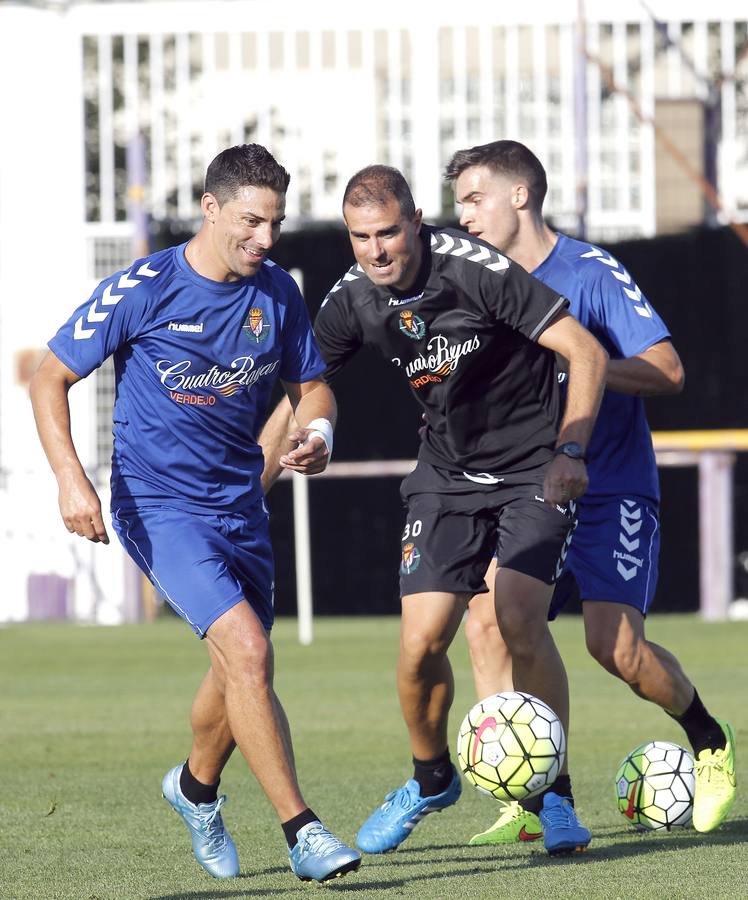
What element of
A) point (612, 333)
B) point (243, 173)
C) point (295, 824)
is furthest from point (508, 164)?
point (295, 824)

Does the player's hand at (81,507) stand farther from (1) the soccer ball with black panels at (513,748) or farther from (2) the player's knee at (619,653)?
(2) the player's knee at (619,653)

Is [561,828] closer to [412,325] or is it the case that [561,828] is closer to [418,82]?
[412,325]

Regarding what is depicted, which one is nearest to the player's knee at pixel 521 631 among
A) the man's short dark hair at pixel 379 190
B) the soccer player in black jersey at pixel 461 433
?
the soccer player in black jersey at pixel 461 433

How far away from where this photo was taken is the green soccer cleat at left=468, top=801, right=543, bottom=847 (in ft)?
20.9

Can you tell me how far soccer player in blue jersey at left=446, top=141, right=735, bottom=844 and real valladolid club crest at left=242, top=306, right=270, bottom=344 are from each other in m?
1.20

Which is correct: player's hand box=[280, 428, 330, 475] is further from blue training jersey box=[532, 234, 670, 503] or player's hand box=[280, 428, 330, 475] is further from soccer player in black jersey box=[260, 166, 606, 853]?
blue training jersey box=[532, 234, 670, 503]

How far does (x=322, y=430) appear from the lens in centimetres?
584

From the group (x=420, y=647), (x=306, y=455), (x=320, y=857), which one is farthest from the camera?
(x=420, y=647)

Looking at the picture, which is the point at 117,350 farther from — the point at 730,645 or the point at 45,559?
the point at 45,559

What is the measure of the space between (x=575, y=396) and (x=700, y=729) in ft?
4.85

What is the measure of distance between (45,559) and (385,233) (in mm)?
12432

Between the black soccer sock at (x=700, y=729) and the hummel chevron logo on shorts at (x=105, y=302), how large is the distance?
249 centimetres

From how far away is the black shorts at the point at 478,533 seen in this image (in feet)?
20.3

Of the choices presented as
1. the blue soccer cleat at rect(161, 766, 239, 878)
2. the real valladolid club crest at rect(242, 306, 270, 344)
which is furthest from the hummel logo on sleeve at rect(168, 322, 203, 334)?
the blue soccer cleat at rect(161, 766, 239, 878)
